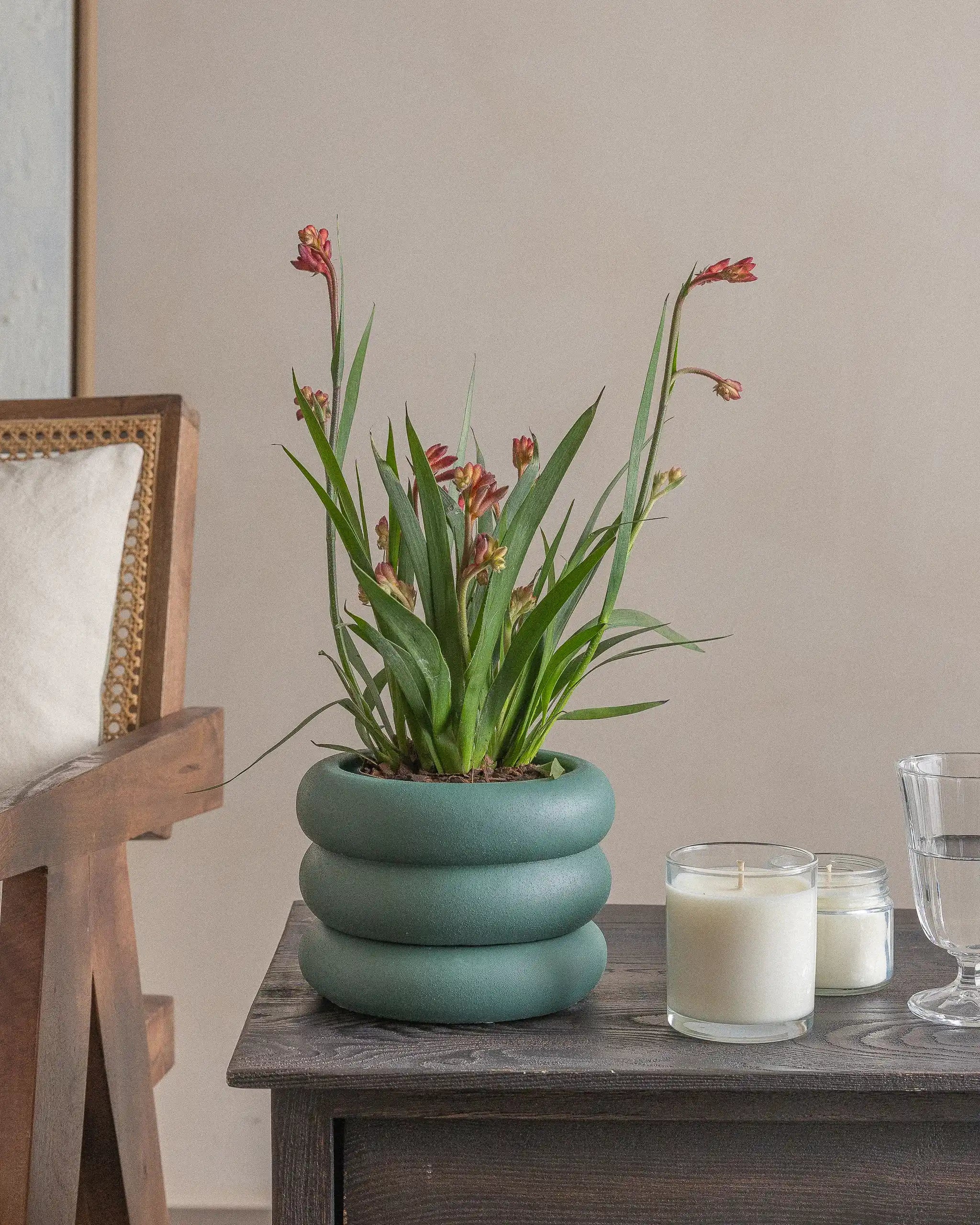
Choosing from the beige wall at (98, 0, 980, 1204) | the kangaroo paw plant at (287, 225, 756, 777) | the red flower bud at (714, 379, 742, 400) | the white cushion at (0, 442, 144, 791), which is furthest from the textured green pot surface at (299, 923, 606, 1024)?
the beige wall at (98, 0, 980, 1204)

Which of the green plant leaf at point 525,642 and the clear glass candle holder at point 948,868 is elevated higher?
the green plant leaf at point 525,642

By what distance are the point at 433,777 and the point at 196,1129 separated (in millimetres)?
1098

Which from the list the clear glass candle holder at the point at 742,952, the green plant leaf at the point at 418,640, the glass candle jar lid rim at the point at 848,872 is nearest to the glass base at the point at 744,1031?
the clear glass candle holder at the point at 742,952

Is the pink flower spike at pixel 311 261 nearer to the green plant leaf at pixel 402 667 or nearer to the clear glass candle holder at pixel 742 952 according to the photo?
the green plant leaf at pixel 402 667

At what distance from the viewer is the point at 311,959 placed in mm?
731

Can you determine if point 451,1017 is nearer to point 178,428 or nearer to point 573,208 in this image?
point 178,428

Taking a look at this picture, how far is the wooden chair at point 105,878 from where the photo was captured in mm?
855

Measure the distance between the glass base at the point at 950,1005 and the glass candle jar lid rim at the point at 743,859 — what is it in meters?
0.11

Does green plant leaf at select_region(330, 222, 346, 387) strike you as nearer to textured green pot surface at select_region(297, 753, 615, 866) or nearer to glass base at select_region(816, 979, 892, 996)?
textured green pot surface at select_region(297, 753, 615, 866)

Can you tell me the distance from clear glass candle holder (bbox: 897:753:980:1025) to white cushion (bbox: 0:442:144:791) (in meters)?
0.73

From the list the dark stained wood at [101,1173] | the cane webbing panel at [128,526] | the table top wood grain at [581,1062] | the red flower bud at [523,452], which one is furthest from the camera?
the cane webbing panel at [128,526]

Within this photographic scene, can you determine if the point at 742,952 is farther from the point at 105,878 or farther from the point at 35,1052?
the point at 105,878

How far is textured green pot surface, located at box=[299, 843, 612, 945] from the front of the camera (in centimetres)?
69

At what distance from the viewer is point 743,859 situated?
0.73 m
